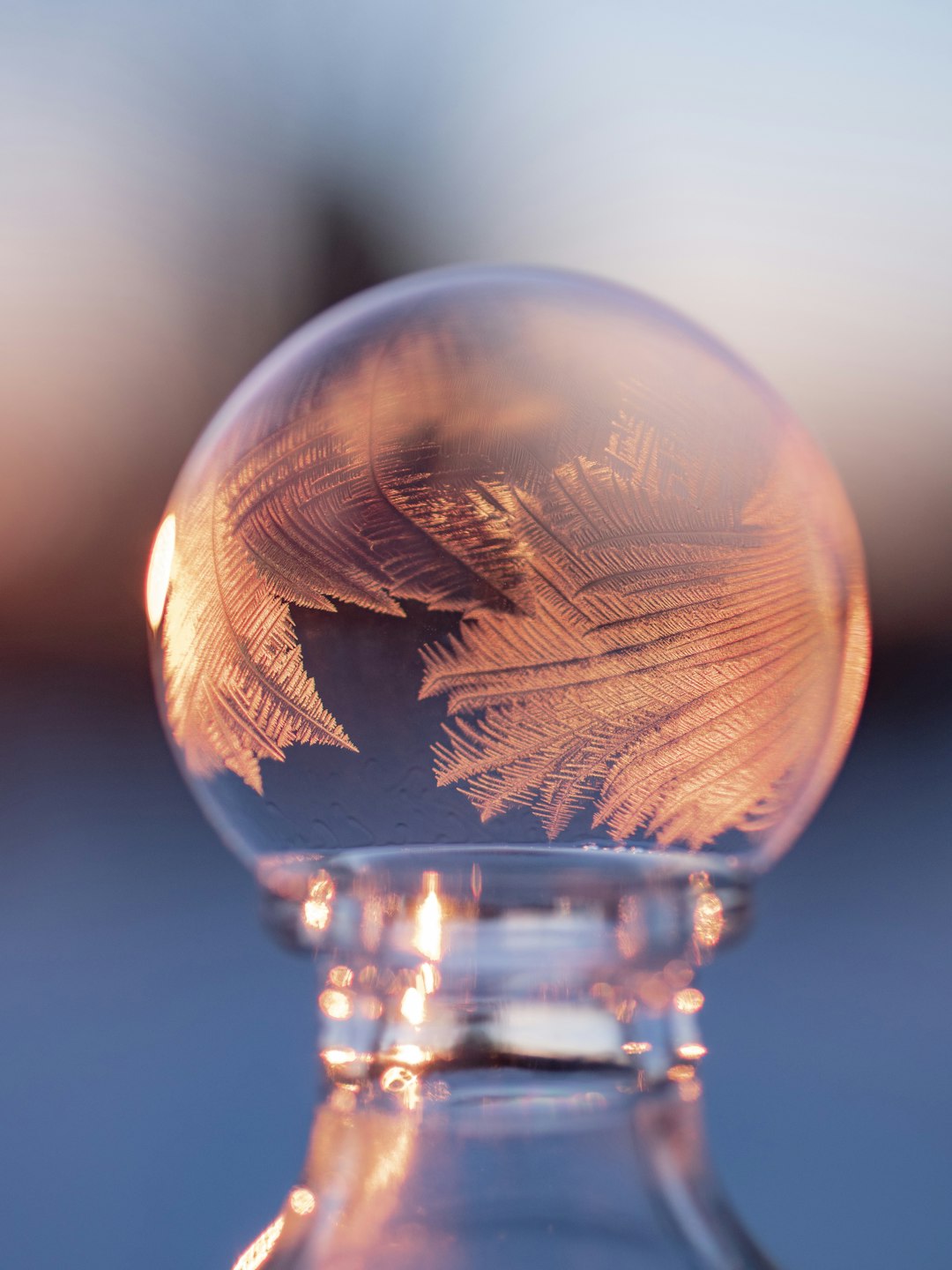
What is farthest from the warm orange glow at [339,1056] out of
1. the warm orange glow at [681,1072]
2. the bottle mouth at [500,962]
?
the warm orange glow at [681,1072]

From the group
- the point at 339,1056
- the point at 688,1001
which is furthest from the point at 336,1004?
the point at 688,1001

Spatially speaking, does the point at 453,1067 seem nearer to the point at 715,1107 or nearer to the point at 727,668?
the point at 727,668

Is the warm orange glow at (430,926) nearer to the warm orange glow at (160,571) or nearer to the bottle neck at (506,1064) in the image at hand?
the bottle neck at (506,1064)

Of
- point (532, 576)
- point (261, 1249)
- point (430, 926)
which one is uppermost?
point (532, 576)

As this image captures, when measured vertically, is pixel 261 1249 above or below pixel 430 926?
below

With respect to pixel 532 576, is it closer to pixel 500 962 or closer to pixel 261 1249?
pixel 500 962

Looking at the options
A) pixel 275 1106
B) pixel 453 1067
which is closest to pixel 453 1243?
pixel 453 1067

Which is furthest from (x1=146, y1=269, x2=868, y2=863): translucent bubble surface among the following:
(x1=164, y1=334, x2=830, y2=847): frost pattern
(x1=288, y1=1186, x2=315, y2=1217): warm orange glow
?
(x1=288, y1=1186, x2=315, y2=1217): warm orange glow
